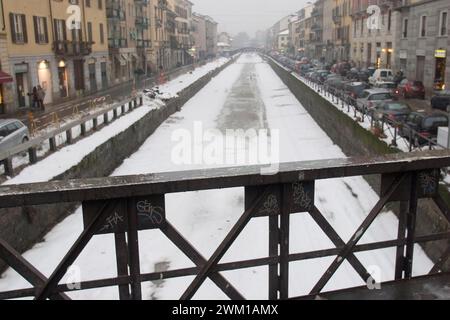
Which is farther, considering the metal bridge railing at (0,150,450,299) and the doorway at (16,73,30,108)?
the doorway at (16,73,30,108)

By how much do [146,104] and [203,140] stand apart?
29.3ft

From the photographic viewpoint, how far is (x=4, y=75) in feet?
94.4

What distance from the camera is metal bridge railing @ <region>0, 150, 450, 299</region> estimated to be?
3.56 m

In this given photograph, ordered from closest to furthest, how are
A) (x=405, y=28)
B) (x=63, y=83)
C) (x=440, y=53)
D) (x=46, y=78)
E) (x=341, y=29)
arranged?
A: (x=440, y=53) → (x=46, y=78) → (x=63, y=83) → (x=405, y=28) → (x=341, y=29)

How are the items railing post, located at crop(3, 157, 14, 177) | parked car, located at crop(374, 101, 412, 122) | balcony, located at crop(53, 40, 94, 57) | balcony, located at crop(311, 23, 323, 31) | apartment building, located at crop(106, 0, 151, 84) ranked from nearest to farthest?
railing post, located at crop(3, 157, 14, 177), parked car, located at crop(374, 101, 412, 122), balcony, located at crop(53, 40, 94, 57), apartment building, located at crop(106, 0, 151, 84), balcony, located at crop(311, 23, 323, 31)

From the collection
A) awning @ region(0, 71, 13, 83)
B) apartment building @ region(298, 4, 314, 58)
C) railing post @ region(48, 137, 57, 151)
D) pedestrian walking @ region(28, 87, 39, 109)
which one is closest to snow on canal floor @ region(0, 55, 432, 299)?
railing post @ region(48, 137, 57, 151)

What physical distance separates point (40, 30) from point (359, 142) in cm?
2548

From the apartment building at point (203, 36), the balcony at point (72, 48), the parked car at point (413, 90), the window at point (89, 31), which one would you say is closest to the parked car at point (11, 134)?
the balcony at point (72, 48)

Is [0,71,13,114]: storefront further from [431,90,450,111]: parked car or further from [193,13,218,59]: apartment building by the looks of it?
[193,13,218,59]: apartment building

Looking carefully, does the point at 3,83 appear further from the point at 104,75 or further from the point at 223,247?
the point at 223,247

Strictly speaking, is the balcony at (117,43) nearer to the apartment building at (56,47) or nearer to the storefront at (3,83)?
the apartment building at (56,47)

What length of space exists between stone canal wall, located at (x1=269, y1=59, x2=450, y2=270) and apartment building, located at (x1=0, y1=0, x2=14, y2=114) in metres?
19.4

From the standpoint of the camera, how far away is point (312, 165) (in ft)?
13.3

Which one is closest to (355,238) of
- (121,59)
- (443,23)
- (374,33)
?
(443,23)
